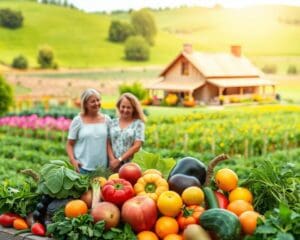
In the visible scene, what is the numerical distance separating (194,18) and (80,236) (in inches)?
3313

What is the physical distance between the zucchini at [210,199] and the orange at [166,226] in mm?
235

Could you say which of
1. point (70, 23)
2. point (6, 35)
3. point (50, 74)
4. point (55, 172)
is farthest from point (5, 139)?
point (70, 23)

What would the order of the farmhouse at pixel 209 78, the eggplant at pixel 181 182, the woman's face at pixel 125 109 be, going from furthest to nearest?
the farmhouse at pixel 209 78
the woman's face at pixel 125 109
the eggplant at pixel 181 182

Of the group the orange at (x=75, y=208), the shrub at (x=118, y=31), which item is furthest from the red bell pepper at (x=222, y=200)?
the shrub at (x=118, y=31)

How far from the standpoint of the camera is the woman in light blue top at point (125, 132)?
7.16 metres

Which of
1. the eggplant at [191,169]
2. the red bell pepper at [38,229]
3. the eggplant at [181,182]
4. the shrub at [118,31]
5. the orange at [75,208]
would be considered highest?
the shrub at [118,31]

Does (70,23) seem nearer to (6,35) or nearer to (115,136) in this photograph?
(6,35)

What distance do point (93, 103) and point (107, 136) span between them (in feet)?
1.42

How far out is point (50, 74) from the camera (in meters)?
57.7

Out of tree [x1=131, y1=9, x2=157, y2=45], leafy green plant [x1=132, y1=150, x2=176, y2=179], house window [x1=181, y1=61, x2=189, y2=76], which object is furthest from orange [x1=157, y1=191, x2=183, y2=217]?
tree [x1=131, y1=9, x2=157, y2=45]

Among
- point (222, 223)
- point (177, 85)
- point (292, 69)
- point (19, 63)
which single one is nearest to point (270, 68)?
point (292, 69)

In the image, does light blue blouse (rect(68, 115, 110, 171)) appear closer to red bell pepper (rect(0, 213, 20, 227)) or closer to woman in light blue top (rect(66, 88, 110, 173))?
woman in light blue top (rect(66, 88, 110, 173))

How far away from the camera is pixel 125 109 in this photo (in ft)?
23.4

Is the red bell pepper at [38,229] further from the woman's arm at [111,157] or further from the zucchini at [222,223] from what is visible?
the woman's arm at [111,157]
